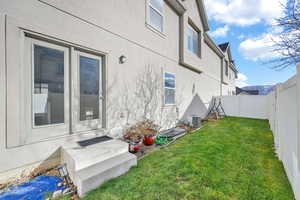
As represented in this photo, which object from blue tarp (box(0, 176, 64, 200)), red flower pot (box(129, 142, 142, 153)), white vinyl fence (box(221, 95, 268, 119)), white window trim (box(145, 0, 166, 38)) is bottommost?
blue tarp (box(0, 176, 64, 200))

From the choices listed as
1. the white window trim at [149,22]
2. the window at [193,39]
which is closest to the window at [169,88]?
the white window trim at [149,22]

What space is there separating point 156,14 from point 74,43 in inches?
170

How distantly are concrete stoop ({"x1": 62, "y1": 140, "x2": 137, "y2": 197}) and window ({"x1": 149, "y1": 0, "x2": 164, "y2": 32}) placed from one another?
17.0 ft

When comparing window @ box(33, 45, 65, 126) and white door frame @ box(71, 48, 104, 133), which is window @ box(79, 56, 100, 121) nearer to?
white door frame @ box(71, 48, 104, 133)

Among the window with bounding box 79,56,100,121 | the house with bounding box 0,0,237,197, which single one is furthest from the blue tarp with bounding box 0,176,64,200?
the window with bounding box 79,56,100,121

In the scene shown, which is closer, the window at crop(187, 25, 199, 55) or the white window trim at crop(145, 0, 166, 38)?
the white window trim at crop(145, 0, 166, 38)

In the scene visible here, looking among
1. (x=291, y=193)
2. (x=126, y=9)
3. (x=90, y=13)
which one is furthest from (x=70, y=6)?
(x=291, y=193)

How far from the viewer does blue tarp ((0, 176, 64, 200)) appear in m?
2.26

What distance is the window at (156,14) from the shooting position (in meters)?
6.01

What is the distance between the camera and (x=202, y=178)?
110 inches

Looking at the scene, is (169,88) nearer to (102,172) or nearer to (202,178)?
(202,178)

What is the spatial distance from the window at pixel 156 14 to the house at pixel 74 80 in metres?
0.04

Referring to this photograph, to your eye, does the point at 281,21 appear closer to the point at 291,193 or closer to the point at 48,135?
the point at 291,193

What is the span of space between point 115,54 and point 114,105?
1542mm
